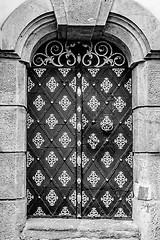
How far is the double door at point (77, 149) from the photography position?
4.54 metres

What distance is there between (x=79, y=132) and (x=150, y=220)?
1.28 metres

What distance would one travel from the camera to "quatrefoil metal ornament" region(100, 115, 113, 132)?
453 cm

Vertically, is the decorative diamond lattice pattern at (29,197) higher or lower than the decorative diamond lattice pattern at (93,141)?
lower

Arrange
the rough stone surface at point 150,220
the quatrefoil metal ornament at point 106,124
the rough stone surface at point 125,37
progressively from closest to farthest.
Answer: the rough stone surface at point 150,220, the rough stone surface at point 125,37, the quatrefoil metal ornament at point 106,124

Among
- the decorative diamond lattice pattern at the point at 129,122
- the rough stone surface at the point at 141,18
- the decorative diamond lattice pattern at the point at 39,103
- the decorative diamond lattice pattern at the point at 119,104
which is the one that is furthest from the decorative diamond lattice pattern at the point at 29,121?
the rough stone surface at the point at 141,18

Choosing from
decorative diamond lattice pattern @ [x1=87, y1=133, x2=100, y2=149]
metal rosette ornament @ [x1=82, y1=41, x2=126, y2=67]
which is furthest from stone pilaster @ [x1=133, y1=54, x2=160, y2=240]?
decorative diamond lattice pattern @ [x1=87, y1=133, x2=100, y2=149]

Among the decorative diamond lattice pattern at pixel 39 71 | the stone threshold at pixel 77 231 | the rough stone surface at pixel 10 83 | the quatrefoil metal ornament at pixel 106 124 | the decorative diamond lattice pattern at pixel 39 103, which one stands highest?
the decorative diamond lattice pattern at pixel 39 71

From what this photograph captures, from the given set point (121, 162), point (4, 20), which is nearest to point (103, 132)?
point (121, 162)

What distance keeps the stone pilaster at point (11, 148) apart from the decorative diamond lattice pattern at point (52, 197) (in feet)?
1.10

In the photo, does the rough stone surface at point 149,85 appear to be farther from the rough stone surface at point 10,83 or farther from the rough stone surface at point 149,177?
the rough stone surface at point 10,83

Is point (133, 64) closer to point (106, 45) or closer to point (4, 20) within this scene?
point (106, 45)

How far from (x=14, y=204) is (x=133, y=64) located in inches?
81.6

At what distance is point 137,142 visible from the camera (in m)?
4.37

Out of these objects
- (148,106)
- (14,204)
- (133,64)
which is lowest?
(14,204)
